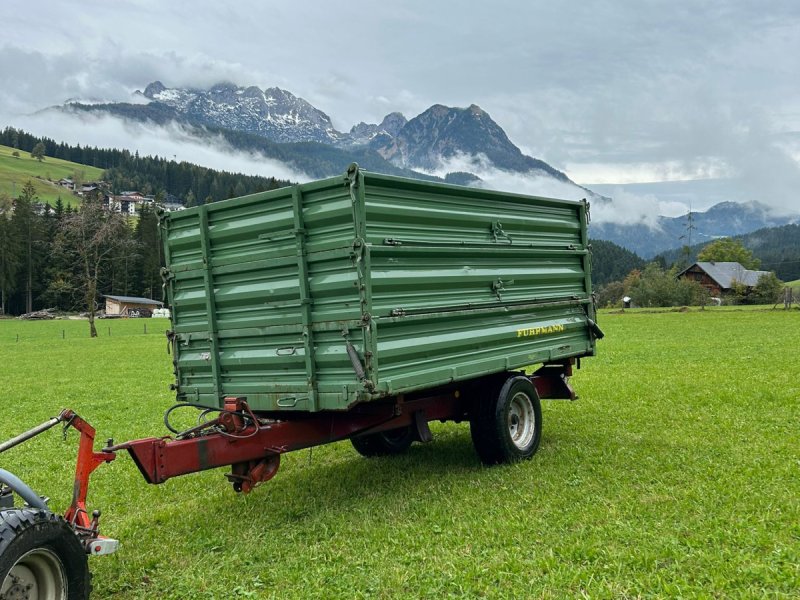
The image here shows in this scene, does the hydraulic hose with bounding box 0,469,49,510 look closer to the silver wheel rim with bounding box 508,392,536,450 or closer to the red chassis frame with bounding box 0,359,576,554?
the red chassis frame with bounding box 0,359,576,554

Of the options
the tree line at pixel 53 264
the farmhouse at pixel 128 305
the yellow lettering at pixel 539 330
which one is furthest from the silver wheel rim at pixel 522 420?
the farmhouse at pixel 128 305

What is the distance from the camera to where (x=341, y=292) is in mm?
6109

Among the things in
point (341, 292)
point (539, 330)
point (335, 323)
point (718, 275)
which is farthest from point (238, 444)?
point (718, 275)

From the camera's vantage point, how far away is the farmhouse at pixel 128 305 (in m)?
93.8

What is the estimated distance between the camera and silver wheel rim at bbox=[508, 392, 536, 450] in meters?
8.39

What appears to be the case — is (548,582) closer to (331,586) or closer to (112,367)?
(331,586)

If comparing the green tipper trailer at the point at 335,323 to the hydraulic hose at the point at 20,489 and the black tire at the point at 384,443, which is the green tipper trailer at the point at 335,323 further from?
the black tire at the point at 384,443

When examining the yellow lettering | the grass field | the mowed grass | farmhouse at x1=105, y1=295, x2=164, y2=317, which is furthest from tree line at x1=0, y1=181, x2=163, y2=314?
the yellow lettering

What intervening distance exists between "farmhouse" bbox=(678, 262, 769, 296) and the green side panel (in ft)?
360

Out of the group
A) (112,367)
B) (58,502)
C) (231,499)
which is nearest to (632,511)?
(231,499)

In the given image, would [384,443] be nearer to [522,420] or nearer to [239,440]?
[522,420]

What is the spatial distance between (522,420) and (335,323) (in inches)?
137

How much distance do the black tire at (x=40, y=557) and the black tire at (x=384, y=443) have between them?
192 inches

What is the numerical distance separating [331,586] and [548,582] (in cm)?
151
